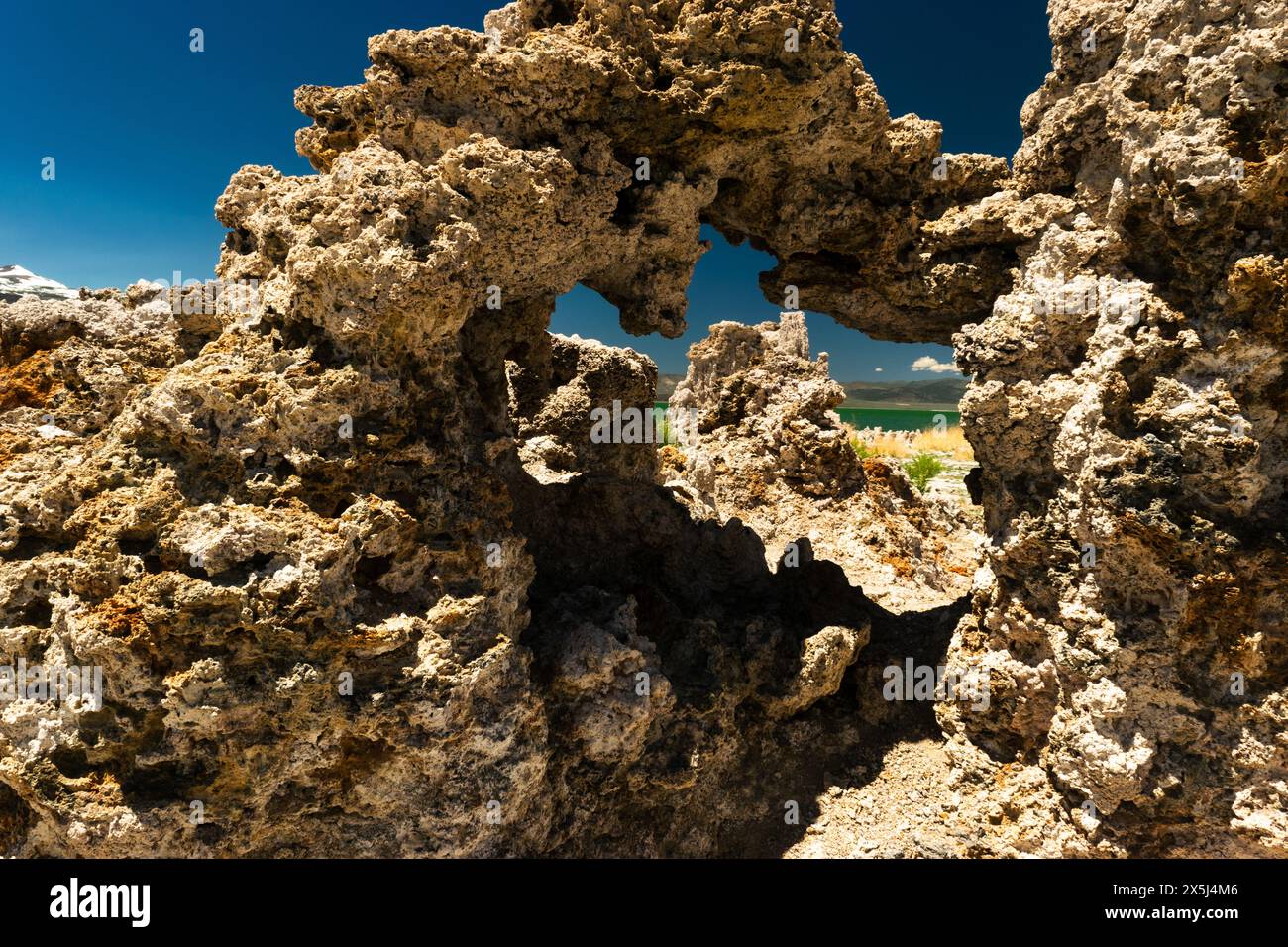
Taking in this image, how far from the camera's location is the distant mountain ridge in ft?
17.2

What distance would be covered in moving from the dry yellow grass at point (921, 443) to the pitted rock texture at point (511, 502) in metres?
17.1

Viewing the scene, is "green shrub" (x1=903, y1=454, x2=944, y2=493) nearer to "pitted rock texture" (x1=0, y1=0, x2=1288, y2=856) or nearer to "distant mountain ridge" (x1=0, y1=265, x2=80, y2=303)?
"pitted rock texture" (x1=0, y1=0, x2=1288, y2=856)

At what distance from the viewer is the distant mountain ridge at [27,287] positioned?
207 inches

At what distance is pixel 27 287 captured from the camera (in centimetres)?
544

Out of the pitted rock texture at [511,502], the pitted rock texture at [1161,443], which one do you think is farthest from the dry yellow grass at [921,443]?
the pitted rock texture at [1161,443]

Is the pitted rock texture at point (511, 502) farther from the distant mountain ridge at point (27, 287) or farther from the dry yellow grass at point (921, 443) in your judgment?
the dry yellow grass at point (921, 443)

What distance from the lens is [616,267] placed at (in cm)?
586

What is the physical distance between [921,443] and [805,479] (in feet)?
55.3

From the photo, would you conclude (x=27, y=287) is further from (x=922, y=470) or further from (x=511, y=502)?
(x=922, y=470)

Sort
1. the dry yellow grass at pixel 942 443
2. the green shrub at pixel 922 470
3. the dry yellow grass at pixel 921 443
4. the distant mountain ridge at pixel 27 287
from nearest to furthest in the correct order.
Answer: the distant mountain ridge at pixel 27 287 → the green shrub at pixel 922 470 → the dry yellow grass at pixel 921 443 → the dry yellow grass at pixel 942 443

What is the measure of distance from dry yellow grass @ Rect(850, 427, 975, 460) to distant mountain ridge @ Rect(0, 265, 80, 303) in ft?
64.1
